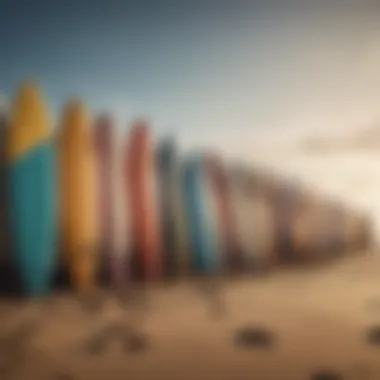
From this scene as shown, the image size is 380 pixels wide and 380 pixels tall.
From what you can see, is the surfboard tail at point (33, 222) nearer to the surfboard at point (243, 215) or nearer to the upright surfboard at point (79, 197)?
the upright surfboard at point (79, 197)

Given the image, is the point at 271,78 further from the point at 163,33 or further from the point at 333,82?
the point at 163,33

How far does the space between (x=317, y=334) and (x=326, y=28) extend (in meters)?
0.58

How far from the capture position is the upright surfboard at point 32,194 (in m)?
1.32

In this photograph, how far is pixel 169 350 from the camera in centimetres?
129

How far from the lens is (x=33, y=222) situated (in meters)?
1.32

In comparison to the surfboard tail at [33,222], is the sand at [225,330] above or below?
below

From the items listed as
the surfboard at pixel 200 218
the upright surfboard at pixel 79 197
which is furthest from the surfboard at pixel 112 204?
the surfboard at pixel 200 218

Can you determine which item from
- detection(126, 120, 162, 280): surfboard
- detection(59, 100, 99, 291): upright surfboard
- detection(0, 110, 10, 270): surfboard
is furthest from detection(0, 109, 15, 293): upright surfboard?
detection(126, 120, 162, 280): surfboard

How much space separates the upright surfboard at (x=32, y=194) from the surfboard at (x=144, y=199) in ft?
0.47

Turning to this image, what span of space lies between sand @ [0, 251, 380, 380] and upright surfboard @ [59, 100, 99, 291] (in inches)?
2.6

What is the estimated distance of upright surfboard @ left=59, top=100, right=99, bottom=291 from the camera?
4.36 feet

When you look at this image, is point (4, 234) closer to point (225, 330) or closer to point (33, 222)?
point (33, 222)

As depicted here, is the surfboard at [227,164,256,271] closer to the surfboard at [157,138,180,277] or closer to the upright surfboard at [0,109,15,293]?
the surfboard at [157,138,180,277]

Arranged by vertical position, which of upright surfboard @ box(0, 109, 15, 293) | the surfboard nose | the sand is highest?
the surfboard nose
